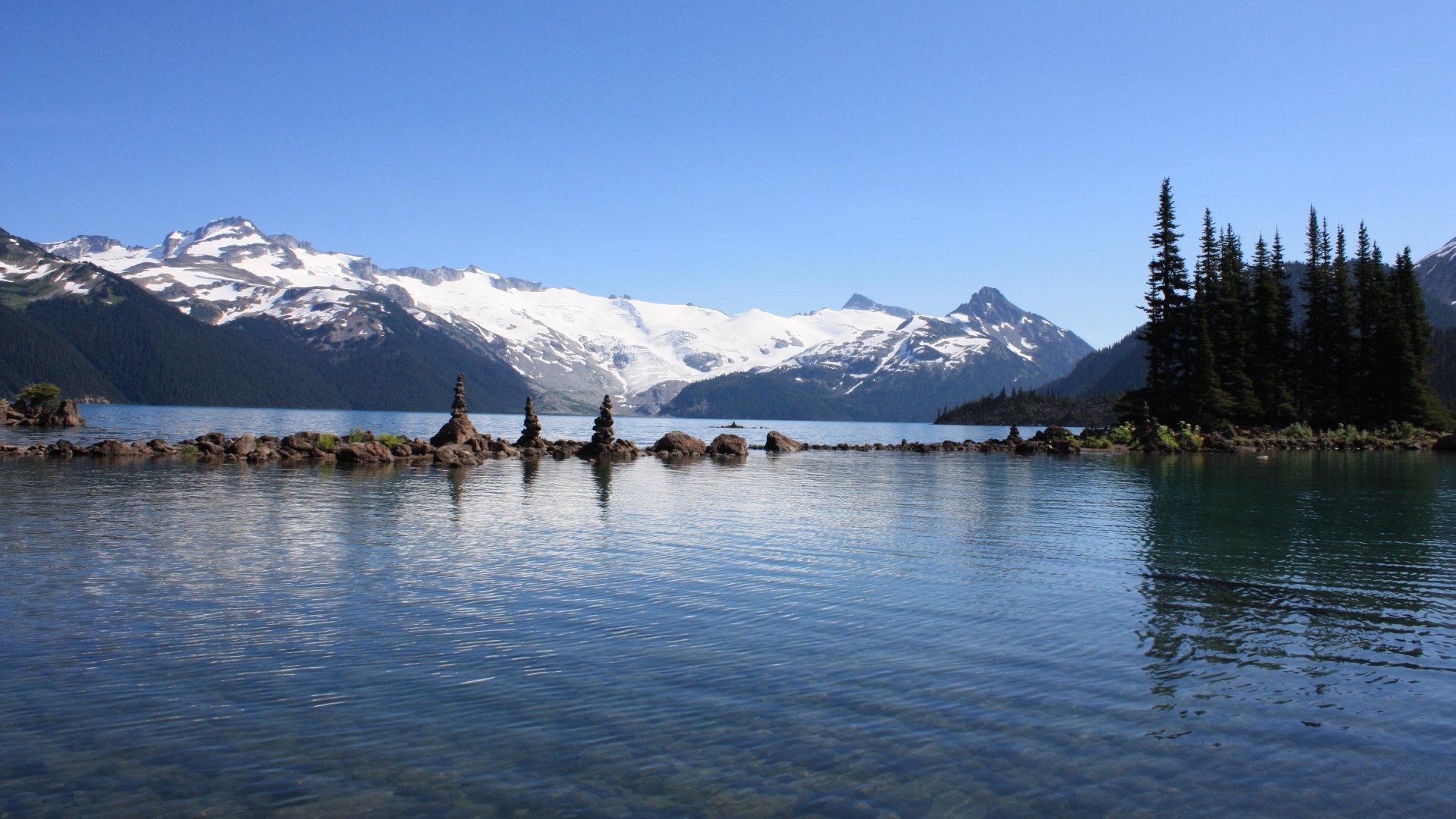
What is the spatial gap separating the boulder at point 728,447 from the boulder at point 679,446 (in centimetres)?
90

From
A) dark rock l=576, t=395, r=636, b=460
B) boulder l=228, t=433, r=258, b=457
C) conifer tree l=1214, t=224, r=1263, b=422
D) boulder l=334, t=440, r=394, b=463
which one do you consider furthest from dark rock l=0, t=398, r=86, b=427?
conifer tree l=1214, t=224, r=1263, b=422

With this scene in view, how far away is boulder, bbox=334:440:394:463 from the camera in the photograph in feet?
198

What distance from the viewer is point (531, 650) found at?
14.5 meters

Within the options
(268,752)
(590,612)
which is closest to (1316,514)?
(590,612)

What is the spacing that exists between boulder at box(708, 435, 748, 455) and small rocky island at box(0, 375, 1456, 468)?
0.32 feet

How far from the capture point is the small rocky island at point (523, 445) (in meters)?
62.2

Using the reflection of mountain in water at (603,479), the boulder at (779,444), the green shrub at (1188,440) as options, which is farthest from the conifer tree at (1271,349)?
the reflection of mountain in water at (603,479)

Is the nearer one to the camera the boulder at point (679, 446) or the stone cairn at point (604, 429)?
the stone cairn at point (604, 429)

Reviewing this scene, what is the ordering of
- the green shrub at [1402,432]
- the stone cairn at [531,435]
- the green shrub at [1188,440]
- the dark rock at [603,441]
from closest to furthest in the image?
the dark rock at [603,441], the stone cairn at [531,435], the green shrub at [1188,440], the green shrub at [1402,432]

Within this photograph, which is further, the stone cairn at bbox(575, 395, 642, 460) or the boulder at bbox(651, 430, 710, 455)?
the boulder at bbox(651, 430, 710, 455)

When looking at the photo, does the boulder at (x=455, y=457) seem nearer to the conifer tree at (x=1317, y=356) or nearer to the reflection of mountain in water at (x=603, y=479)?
the reflection of mountain in water at (x=603, y=479)

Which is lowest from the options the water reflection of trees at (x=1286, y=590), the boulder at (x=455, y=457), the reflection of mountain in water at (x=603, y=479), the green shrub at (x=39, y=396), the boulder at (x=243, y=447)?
the water reflection of trees at (x=1286, y=590)

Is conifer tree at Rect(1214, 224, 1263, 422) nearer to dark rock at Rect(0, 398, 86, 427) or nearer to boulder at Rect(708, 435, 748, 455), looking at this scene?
boulder at Rect(708, 435, 748, 455)

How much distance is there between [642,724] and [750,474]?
48.4 metres
